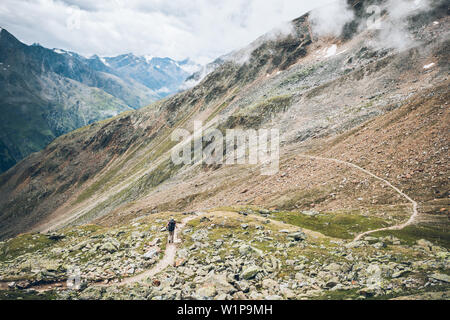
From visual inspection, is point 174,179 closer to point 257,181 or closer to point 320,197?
point 257,181

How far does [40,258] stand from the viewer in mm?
34469

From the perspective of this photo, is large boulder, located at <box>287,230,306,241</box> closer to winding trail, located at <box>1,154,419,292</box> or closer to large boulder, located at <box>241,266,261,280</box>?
winding trail, located at <box>1,154,419,292</box>

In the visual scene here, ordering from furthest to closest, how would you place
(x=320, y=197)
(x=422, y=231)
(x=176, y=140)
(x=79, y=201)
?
(x=79, y=201) < (x=176, y=140) < (x=320, y=197) < (x=422, y=231)

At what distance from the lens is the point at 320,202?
163ft

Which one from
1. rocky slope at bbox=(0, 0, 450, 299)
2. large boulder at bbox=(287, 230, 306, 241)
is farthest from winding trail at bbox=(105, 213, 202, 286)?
large boulder at bbox=(287, 230, 306, 241)

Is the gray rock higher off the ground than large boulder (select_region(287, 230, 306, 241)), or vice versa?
large boulder (select_region(287, 230, 306, 241))

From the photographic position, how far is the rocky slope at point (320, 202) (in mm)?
22844

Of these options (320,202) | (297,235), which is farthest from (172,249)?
(320,202)

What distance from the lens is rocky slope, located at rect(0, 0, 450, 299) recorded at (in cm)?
2284

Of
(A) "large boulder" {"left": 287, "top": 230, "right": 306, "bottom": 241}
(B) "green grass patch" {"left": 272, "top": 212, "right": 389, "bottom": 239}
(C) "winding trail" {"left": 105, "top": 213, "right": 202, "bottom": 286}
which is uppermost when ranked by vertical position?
(B) "green grass patch" {"left": 272, "top": 212, "right": 389, "bottom": 239}

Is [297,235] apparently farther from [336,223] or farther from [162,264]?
[162,264]
